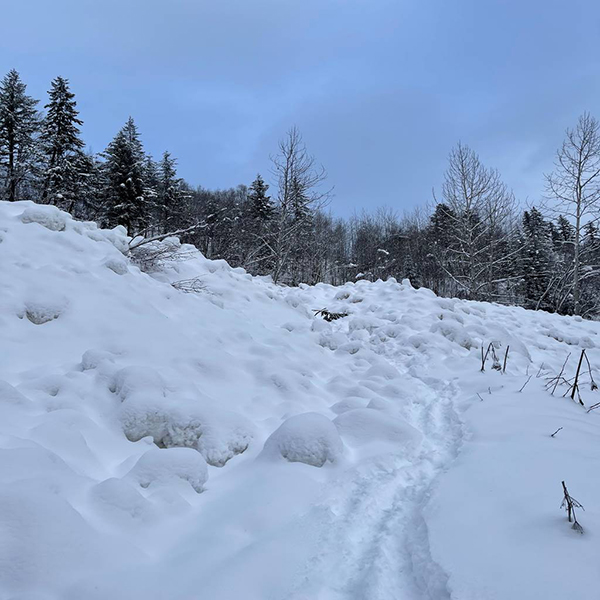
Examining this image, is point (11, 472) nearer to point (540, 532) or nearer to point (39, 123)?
point (540, 532)

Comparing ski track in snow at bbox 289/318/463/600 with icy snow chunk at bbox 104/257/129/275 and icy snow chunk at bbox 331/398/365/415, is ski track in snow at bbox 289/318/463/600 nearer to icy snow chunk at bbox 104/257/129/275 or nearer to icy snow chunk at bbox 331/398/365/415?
icy snow chunk at bbox 331/398/365/415

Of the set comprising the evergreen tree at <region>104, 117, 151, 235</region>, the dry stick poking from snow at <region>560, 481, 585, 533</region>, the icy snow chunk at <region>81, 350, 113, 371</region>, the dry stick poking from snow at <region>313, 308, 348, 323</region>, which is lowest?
the dry stick poking from snow at <region>560, 481, 585, 533</region>

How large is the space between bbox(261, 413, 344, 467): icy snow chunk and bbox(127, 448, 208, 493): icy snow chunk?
0.50 m

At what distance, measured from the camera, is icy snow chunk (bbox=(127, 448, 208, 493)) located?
1969 mm

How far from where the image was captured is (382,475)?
237cm

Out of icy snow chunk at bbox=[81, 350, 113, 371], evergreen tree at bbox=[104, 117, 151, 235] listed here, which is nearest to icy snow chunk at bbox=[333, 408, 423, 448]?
icy snow chunk at bbox=[81, 350, 113, 371]

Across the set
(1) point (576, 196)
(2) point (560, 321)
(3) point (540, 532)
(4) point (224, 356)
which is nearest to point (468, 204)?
(1) point (576, 196)

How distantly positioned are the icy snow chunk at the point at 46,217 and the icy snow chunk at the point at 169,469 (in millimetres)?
4434

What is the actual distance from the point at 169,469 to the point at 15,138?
30979 mm

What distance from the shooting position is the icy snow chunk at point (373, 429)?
279 centimetres

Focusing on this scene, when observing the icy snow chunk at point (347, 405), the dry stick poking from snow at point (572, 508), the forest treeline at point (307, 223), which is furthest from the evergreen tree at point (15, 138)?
the dry stick poking from snow at point (572, 508)

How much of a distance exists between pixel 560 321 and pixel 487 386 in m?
6.68

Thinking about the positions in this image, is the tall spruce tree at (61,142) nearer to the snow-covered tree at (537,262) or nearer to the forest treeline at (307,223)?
the forest treeline at (307,223)

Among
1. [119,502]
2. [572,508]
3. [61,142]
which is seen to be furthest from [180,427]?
[61,142]
